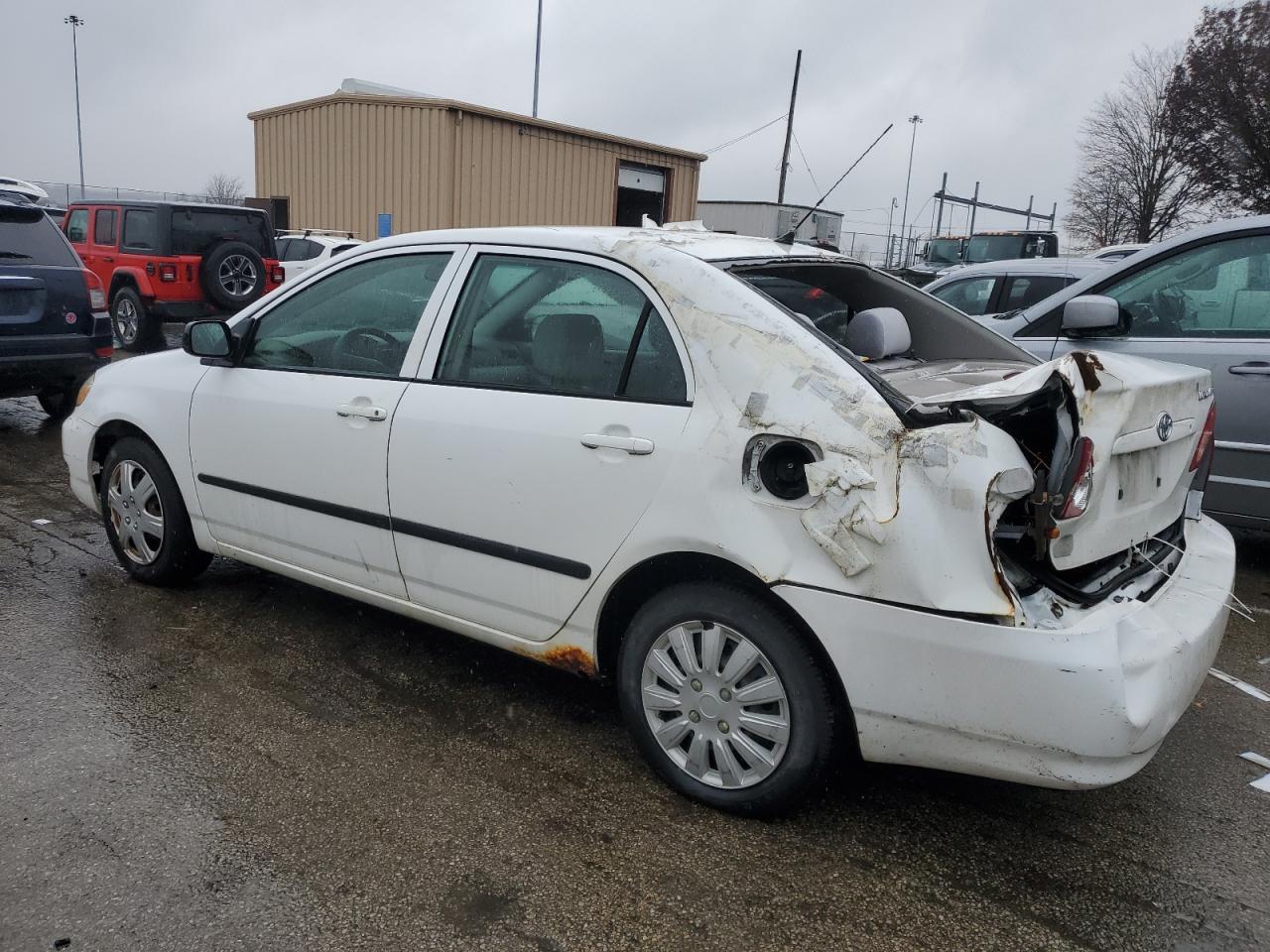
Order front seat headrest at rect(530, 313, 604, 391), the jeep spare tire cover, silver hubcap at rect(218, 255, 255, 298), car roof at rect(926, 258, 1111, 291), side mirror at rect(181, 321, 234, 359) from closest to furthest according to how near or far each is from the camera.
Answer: front seat headrest at rect(530, 313, 604, 391) < side mirror at rect(181, 321, 234, 359) < car roof at rect(926, 258, 1111, 291) < the jeep spare tire cover < silver hubcap at rect(218, 255, 255, 298)

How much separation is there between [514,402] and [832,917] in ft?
5.31

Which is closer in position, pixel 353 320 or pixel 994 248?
pixel 353 320

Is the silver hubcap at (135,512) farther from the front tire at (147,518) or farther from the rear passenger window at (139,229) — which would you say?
the rear passenger window at (139,229)

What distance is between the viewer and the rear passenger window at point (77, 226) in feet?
44.0

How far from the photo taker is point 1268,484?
4551mm

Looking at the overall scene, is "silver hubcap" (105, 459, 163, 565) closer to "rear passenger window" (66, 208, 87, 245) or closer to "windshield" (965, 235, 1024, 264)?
"rear passenger window" (66, 208, 87, 245)

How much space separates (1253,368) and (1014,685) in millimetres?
3159

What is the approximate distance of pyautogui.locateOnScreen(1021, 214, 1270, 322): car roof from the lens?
4.63 metres

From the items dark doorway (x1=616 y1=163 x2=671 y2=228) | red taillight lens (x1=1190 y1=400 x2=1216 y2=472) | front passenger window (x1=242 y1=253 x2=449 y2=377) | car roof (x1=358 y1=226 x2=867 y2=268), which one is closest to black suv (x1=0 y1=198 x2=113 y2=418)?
front passenger window (x1=242 y1=253 x2=449 y2=377)

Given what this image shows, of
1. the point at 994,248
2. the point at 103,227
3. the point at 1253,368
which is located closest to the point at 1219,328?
the point at 1253,368

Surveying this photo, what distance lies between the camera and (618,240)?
2941 mm

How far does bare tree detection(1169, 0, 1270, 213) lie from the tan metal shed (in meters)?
14.9

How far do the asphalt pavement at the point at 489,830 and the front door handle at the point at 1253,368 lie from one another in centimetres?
162

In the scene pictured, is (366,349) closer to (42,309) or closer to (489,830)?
(489,830)
